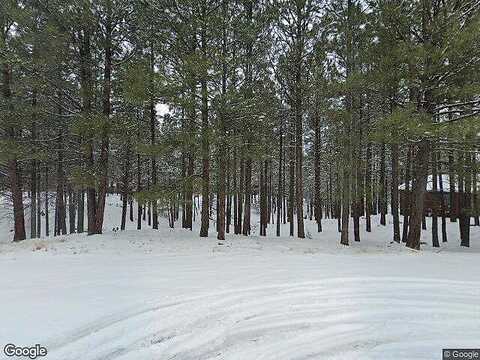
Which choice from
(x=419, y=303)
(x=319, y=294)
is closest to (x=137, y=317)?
(x=319, y=294)

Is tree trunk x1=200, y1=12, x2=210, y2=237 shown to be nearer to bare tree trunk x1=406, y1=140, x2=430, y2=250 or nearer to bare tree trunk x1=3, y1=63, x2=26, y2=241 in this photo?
bare tree trunk x1=406, y1=140, x2=430, y2=250

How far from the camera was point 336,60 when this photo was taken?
13.7m

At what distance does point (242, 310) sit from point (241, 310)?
0.01 meters

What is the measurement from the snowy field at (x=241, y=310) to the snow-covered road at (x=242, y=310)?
0.6 inches

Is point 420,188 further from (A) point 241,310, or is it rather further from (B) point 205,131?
(A) point 241,310

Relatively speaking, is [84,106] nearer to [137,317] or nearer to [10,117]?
[10,117]

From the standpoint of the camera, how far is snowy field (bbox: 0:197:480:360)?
373 cm

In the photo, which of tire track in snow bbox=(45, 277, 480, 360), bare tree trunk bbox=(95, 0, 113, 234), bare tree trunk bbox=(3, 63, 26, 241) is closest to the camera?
tire track in snow bbox=(45, 277, 480, 360)

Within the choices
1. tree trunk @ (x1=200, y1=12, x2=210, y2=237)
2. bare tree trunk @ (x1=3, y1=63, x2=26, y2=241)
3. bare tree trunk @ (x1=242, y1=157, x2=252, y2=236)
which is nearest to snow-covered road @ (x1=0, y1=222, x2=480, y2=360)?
tree trunk @ (x1=200, y1=12, x2=210, y2=237)

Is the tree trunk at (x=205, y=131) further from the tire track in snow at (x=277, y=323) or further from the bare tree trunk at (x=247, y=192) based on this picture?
the tire track in snow at (x=277, y=323)

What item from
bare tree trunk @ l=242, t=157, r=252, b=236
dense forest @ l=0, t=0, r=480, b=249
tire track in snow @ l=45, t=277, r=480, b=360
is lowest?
tire track in snow @ l=45, t=277, r=480, b=360

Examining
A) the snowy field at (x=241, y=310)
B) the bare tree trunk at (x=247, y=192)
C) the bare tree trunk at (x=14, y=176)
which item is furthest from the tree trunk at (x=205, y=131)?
the bare tree trunk at (x=14, y=176)

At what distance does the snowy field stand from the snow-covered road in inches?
0.6

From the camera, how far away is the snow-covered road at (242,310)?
3.73 meters
